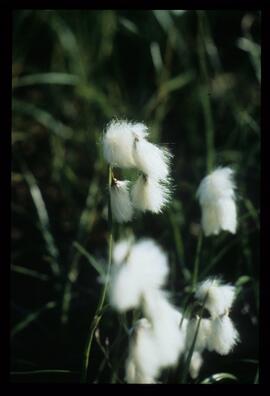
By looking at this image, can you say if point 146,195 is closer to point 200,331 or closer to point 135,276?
point 135,276

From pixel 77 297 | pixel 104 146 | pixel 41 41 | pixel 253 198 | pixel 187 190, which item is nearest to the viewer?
pixel 104 146

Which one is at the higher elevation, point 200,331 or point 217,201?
point 217,201

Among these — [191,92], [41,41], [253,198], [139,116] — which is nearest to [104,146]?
[253,198]

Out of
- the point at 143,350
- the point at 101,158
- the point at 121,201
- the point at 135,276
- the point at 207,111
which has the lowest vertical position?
the point at 143,350

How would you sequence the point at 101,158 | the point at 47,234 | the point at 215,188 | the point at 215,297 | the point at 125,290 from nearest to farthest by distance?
the point at 125,290 → the point at 215,297 → the point at 215,188 → the point at 47,234 → the point at 101,158

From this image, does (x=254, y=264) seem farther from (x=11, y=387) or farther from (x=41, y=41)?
(x=41, y=41)

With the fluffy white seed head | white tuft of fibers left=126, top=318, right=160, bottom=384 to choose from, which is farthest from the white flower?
white tuft of fibers left=126, top=318, right=160, bottom=384

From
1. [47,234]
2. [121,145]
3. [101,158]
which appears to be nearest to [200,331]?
[121,145]
